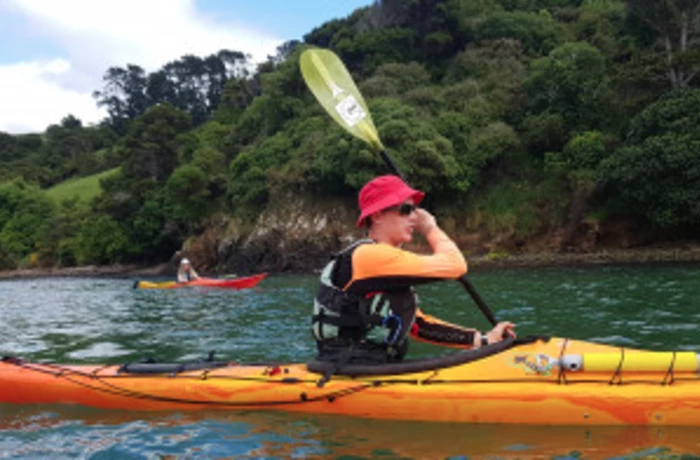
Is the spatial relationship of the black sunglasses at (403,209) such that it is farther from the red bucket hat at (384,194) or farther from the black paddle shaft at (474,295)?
the black paddle shaft at (474,295)

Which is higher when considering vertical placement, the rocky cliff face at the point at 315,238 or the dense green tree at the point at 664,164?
the dense green tree at the point at 664,164

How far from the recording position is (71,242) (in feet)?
160

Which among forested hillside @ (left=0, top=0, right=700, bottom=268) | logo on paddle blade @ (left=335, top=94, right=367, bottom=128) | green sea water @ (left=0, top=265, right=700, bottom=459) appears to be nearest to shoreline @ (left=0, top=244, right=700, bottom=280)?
forested hillside @ (left=0, top=0, right=700, bottom=268)

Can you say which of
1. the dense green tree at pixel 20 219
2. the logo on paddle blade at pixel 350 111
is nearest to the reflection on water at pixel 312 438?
the logo on paddle blade at pixel 350 111

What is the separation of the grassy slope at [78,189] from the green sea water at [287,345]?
50.5m

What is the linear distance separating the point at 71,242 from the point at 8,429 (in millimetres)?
48188

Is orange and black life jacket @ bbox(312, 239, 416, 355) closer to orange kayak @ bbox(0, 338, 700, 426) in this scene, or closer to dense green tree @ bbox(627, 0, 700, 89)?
orange kayak @ bbox(0, 338, 700, 426)

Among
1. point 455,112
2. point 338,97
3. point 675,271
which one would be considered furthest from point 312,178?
point 338,97

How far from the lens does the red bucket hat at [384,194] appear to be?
4.02 m

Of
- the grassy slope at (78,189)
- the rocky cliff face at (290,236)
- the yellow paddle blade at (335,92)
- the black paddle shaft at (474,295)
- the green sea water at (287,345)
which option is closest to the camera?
the green sea water at (287,345)

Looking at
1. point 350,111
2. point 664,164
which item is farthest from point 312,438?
point 664,164

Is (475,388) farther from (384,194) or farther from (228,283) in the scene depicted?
(228,283)

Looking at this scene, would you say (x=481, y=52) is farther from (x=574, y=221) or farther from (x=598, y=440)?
(x=598, y=440)

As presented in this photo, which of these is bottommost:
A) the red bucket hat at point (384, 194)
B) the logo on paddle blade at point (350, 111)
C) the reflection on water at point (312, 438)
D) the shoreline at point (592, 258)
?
the reflection on water at point (312, 438)
